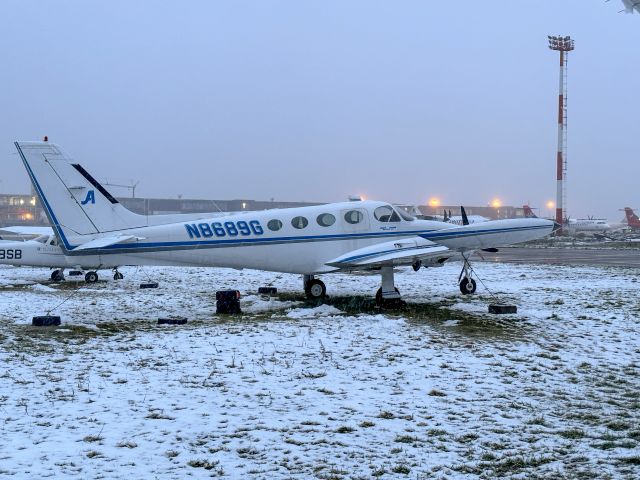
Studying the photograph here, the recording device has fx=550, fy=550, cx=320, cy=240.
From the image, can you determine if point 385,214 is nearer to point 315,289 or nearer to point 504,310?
point 315,289

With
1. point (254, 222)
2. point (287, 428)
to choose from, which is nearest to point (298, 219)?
point (254, 222)

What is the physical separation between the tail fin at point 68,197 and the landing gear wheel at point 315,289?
5.99m

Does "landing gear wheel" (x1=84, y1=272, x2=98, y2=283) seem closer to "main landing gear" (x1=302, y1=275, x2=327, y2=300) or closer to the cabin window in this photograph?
"main landing gear" (x1=302, y1=275, x2=327, y2=300)

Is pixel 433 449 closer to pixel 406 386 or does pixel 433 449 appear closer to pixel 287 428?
pixel 287 428

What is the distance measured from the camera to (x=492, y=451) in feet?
19.0

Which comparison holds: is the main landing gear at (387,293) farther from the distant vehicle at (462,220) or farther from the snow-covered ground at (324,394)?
the distant vehicle at (462,220)

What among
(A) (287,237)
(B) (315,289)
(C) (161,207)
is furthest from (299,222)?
(C) (161,207)

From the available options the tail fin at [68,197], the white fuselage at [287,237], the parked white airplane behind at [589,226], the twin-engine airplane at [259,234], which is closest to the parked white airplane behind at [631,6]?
the twin-engine airplane at [259,234]

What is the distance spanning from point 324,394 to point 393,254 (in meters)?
8.76

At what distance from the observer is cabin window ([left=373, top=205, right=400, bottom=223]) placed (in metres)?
17.5

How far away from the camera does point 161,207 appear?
12469 centimetres

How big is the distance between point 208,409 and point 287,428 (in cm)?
120

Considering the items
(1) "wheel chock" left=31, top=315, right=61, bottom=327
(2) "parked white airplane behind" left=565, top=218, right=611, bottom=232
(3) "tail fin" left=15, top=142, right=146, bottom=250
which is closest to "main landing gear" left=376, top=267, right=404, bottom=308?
(3) "tail fin" left=15, top=142, right=146, bottom=250

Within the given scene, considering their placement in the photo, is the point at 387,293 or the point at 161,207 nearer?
the point at 387,293
